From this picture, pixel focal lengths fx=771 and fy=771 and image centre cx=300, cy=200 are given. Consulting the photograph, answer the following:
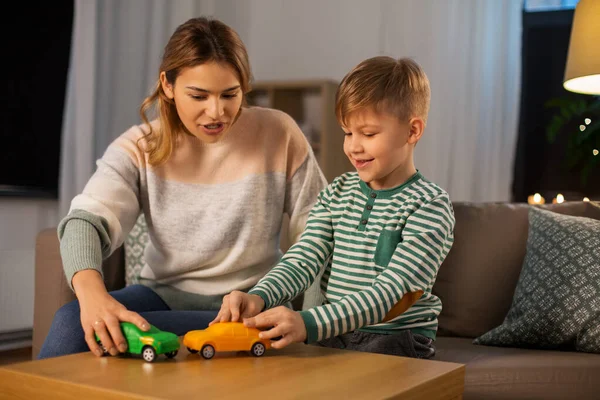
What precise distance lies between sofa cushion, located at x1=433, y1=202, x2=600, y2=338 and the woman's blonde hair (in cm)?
80

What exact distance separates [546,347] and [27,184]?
291cm

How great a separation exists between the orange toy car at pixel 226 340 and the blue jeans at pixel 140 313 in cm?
34

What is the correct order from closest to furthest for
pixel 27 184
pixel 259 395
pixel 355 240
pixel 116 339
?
pixel 259 395 → pixel 116 339 → pixel 355 240 → pixel 27 184

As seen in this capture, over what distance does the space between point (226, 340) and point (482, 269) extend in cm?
110

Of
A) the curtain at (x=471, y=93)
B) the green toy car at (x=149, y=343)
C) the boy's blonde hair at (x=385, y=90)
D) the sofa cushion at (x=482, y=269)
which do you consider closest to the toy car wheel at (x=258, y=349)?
the green toy car at (x=149, y=343)

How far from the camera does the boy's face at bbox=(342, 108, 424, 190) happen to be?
1498 mm

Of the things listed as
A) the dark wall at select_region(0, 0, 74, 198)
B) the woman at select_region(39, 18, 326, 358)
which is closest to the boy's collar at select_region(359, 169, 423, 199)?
the woman at select_region(39, 18, 326, 358)

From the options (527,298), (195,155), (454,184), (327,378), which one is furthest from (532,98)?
(327,378)

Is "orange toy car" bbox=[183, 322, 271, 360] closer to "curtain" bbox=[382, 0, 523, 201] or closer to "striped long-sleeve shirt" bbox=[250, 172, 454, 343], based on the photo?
"striped long-sleeve shirt" bbox=[250, 172, 454, 343]

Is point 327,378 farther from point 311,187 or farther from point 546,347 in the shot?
point 546,347

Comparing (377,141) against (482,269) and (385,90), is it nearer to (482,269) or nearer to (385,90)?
(385,90)

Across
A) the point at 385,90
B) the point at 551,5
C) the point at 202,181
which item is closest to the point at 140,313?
the point at 202,181

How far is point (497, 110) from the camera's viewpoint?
407cm

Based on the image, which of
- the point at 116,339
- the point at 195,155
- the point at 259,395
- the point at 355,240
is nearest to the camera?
the point at 259,395
